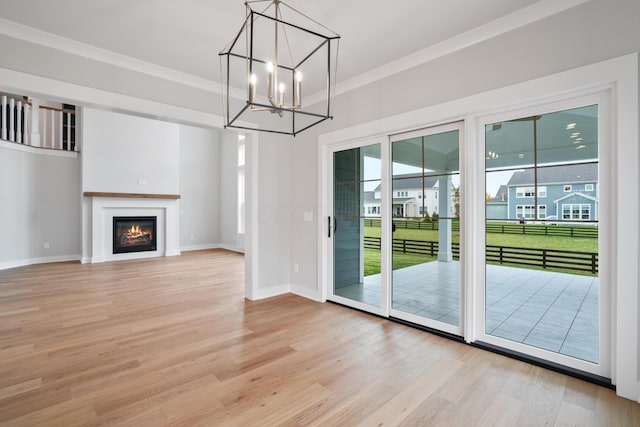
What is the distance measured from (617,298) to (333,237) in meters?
2.81

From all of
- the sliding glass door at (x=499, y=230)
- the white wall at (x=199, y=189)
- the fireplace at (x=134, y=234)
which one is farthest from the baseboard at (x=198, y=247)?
the sliding glass door at (x=499, y=230)

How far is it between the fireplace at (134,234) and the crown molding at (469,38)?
6.59m

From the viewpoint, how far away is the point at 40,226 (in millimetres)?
6949

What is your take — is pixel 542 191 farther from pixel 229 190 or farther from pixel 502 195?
pixel 229 190

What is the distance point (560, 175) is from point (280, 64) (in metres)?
2.92

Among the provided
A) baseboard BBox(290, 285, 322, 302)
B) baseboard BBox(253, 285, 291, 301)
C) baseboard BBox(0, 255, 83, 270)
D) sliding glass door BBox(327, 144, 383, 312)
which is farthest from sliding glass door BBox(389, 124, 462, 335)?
baseboard BBox(0, 255, 83, 270)

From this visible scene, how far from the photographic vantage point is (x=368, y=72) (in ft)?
11.7

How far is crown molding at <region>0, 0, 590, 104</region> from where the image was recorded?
7.96 feet

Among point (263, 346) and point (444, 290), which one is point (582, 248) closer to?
point (444, 290)

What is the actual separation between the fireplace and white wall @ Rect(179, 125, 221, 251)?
1.06 metres

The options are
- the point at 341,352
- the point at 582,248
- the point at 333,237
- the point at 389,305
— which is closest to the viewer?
the point at 582,248

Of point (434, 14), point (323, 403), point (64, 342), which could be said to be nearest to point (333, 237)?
point (323, 403)

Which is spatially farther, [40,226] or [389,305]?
[40,226]

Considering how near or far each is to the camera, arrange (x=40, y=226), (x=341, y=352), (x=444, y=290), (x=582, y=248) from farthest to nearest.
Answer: (x=40, y=226)
(x=444, y=290)
(x=341, y=352)
(x=582, y=248)
